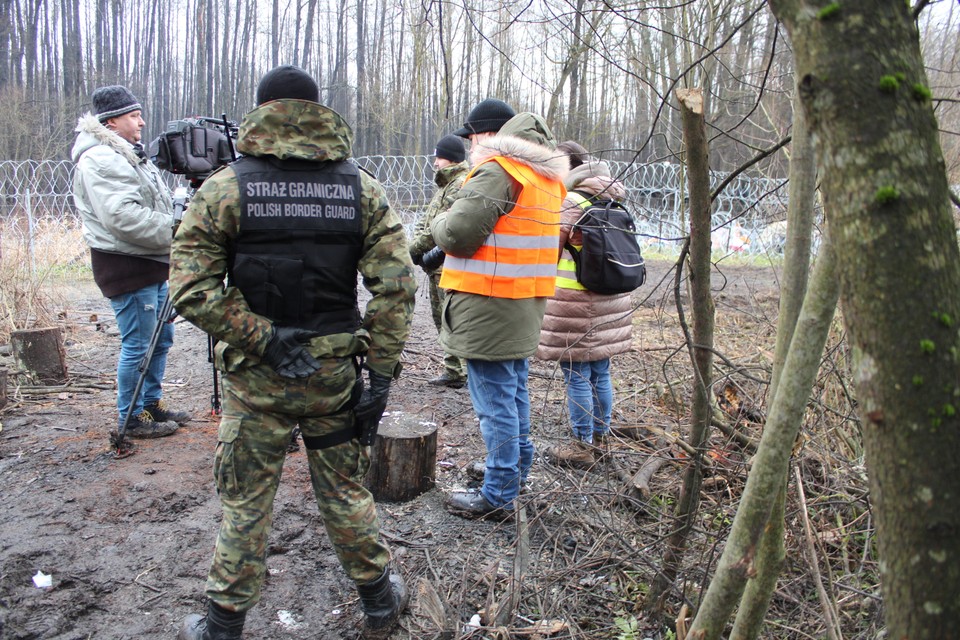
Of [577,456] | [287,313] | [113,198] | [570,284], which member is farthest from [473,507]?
[113,198]

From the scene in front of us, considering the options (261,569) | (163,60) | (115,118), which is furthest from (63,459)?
(163,60)

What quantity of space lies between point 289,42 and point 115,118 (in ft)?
65.8

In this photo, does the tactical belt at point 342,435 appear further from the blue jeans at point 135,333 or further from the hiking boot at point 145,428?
the hiking boot at point 145,428

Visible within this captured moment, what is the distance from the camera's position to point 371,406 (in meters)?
2.51

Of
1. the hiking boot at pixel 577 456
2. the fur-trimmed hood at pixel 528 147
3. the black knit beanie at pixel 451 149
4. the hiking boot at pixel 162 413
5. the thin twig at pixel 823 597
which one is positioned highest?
the black knit beanie at pixel 451 149

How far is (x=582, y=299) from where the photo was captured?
4020 mm

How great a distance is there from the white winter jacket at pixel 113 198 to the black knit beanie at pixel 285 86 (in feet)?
6.52

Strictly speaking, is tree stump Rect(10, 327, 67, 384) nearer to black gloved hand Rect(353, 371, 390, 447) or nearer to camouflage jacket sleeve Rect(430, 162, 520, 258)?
camouflage jacket sleeve Rect(430, 162, 520, 258)

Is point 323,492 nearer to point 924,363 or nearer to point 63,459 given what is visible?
point 924,363

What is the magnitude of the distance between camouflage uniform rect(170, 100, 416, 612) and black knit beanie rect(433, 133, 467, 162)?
2623 millimetres

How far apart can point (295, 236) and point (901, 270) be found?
1.89m

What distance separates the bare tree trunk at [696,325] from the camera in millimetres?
1860

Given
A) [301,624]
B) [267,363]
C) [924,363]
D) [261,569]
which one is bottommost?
[301,624]

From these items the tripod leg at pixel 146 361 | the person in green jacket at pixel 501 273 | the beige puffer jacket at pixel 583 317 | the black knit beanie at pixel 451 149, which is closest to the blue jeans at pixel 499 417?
the person in green jacket at pixel 501 273
